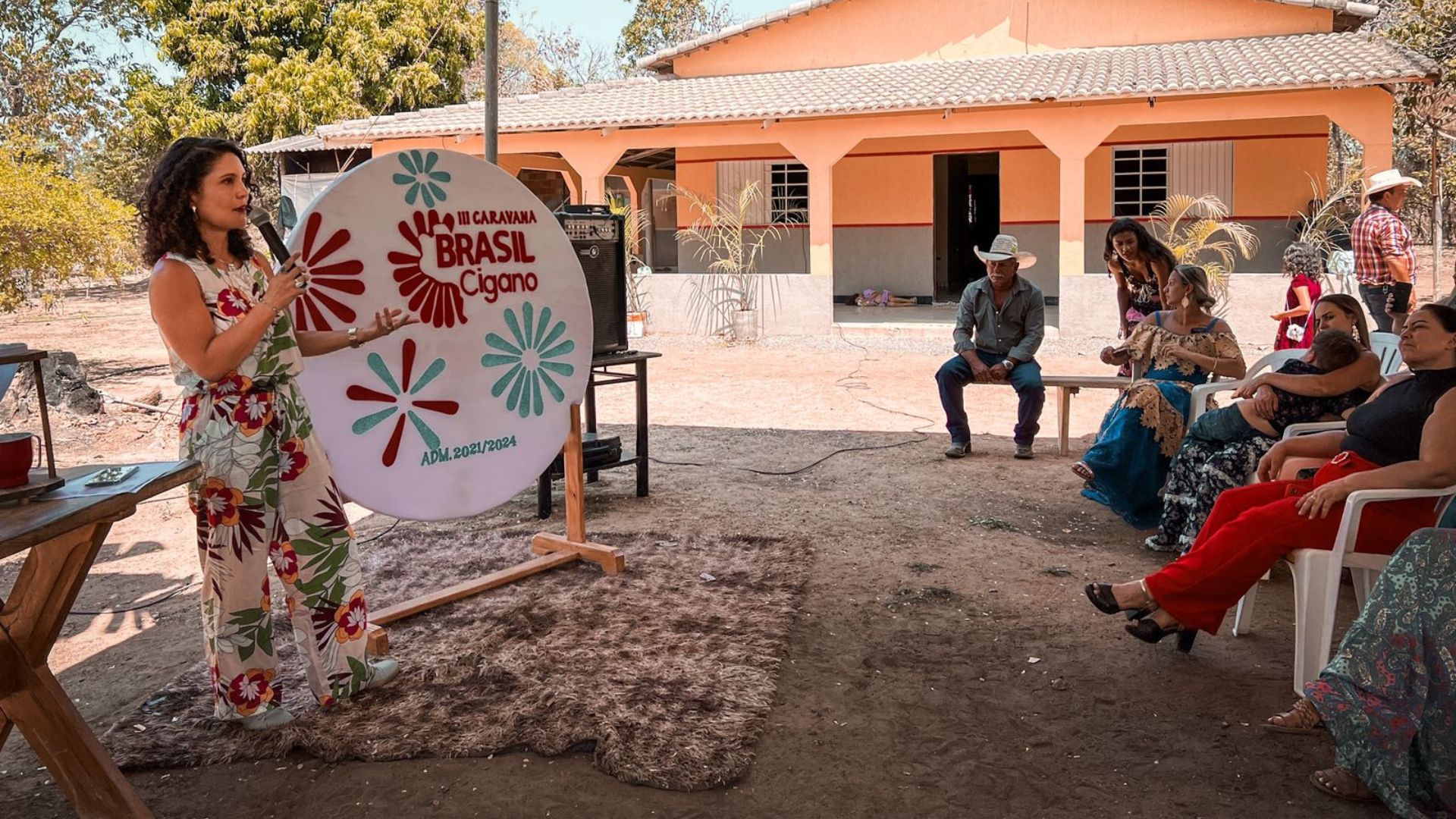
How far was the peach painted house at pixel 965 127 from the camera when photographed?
12.0 m

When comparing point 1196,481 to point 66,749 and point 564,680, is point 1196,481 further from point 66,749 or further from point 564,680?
point 66,749

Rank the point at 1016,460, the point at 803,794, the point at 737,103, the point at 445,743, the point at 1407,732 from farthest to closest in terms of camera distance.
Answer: the point at 737,103, the point at 1016,460, the point at 445,743, the point at 803,794, the point at 1407,732

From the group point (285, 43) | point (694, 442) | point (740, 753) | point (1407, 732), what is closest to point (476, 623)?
point (740, 753)

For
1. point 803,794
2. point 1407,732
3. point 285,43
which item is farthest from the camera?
point 285,43

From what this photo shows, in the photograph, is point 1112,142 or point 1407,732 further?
point 1112,142

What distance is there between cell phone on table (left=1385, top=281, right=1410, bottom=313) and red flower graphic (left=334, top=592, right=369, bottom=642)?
6098 mm

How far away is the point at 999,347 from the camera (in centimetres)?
693

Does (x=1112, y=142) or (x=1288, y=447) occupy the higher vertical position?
(x=1112, y=142)

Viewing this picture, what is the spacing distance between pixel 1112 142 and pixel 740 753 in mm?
13539

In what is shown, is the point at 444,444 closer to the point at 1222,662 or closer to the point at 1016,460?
the point at 1222,662

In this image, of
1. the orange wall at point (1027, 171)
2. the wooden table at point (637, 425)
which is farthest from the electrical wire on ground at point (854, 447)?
the orange wall at point (1027, 171)

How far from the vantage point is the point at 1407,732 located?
2.51 m

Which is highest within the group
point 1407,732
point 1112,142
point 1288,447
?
point 1112,142

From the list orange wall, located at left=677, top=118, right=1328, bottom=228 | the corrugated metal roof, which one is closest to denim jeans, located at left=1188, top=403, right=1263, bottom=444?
orange wall, located at left=677, top=118, right=1328, bottom=228
